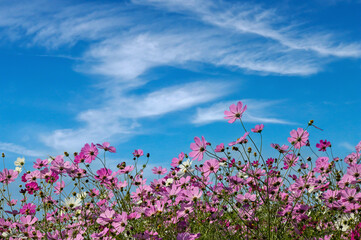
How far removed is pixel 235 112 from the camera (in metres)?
2.59

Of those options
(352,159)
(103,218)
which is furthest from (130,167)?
(352,159)

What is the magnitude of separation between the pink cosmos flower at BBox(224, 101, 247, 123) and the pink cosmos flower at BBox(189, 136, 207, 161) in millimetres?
235

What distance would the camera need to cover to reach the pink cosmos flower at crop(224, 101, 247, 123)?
2566 millimetres

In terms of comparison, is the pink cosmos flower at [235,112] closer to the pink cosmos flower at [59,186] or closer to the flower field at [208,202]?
the flower field at [208,202]

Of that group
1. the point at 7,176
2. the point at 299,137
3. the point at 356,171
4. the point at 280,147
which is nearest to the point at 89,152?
the point at 7,176

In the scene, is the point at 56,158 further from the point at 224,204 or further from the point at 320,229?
the point at 320,229

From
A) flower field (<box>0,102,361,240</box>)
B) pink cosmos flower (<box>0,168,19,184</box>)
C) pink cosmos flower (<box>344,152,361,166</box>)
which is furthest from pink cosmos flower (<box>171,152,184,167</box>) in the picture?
pink cosmos flower (<box>0,168,19,184</box>)

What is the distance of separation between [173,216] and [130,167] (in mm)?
782

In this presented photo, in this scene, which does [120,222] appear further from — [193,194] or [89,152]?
[89,152]

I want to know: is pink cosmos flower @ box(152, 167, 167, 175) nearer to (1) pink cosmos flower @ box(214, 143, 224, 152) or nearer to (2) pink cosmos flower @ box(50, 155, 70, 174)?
(2) pink cosmos flower @ box(50, 155, 70, 174)

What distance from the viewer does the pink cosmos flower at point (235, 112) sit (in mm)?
2566

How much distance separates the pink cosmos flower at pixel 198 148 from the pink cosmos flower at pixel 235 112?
0.24m

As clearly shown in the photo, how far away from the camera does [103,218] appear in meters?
2.76

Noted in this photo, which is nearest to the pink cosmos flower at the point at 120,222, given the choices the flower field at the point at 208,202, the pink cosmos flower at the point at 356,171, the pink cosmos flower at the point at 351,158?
the flower field at the point at 208,202
